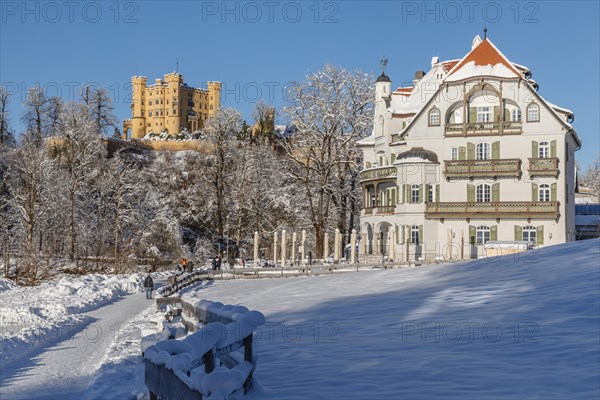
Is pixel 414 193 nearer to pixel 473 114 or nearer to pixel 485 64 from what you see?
pixel 473 114

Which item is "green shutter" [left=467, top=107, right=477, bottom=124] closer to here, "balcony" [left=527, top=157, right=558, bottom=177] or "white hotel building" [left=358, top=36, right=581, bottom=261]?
"white hotel building" [left=358, top=36, right=581, bottom=261]

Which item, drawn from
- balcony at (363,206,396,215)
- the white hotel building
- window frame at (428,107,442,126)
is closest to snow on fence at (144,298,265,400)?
the white hotel building

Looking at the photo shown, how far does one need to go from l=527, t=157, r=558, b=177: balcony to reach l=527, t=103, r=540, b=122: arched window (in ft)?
9.61

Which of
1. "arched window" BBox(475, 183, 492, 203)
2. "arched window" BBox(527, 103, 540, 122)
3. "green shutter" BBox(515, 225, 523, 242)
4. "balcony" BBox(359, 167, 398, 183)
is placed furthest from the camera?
"balcony" BBox(359, 167, 398, 183)

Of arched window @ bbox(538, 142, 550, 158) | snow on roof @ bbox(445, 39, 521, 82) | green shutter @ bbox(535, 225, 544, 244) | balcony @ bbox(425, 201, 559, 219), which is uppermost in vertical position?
snow on roof @ bbox(445, 39, 521, 82)

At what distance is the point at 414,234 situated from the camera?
152 feet

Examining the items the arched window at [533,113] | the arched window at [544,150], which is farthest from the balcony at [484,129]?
the arched window at [544,150]

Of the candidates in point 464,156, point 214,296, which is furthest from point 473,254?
point 214,296

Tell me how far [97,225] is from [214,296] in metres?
33.9

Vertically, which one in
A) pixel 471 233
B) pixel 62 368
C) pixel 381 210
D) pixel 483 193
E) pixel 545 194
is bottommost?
pixel 62 368

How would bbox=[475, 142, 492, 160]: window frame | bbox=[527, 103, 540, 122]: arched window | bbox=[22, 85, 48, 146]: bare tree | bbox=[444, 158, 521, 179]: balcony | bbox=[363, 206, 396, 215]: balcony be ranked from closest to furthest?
bbox=[444, 158, 521, 179]: balcony
bbox=[527, 103, 540, 122]: arched window
bbox=[475, 142, 492, 160]: window frame
bbox=[363, 206, 396, 215]: balcony
bbox=[22, 85, 48, 146]: bare tree

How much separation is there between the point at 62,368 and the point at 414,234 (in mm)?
35729

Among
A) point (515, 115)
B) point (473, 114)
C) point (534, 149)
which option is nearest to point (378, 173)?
point (473, 114)

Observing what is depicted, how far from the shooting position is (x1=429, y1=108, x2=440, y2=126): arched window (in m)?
46.9
